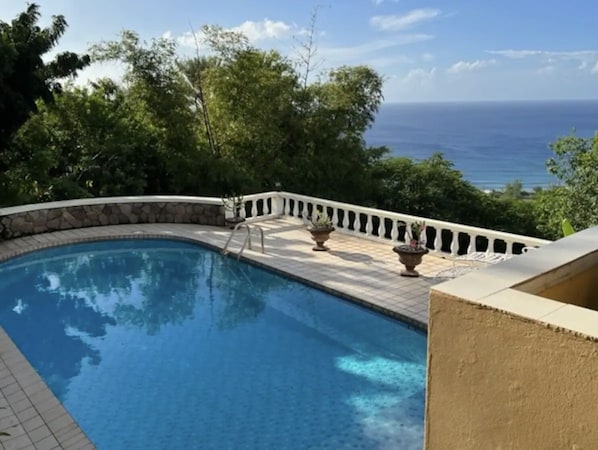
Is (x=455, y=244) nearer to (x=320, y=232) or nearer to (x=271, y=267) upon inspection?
(x=320, y=232)

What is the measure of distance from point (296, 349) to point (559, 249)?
11.4ft

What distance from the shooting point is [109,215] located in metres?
9.84

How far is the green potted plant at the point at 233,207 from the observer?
9383 mm

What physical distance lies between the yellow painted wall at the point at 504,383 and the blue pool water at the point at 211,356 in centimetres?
215

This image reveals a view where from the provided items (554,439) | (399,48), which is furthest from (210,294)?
(399,48)

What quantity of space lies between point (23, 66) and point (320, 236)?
18.1 ft

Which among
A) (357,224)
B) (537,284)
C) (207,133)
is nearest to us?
(537,284)

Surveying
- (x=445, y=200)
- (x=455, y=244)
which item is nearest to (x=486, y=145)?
(x=445, y=200)

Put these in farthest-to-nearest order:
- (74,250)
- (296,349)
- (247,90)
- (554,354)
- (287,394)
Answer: (247,90)
(74,250)
(296,349)
(287,394)
(554,354)

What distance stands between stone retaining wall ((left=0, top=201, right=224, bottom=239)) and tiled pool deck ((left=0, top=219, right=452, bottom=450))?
22 centimetres

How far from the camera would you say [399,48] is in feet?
72.6

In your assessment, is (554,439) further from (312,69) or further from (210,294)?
(312,69)

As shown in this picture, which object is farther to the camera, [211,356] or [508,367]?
[211,356]

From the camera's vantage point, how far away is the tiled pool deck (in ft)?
11.7
